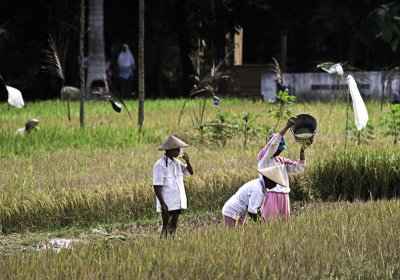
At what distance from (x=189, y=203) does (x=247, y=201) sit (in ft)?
7.35

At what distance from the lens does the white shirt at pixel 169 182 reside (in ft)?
21.6

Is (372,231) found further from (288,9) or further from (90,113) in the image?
(288,9)

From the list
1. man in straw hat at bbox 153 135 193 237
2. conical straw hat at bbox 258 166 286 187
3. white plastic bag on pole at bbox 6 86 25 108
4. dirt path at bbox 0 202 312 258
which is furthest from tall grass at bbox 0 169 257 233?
white plastic bag on pole at bbox 6 86 25 108

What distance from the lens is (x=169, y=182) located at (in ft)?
21.8

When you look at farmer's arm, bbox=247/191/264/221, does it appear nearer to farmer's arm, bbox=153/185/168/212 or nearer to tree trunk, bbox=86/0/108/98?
farmer's arm, bbox=153/185/168/212

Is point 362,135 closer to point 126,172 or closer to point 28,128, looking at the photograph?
point 126,172

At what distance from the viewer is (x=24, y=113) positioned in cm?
1633

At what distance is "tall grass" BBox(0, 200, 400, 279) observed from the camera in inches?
184

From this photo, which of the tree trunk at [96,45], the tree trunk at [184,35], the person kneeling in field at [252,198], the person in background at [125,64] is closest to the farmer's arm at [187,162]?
the person kneeling in field at [252,198]

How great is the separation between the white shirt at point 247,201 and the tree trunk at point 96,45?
1313 centimetres

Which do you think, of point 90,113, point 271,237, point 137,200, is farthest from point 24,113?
point 271,237

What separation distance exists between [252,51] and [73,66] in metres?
14.3

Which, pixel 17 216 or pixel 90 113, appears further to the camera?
pixel 90 113

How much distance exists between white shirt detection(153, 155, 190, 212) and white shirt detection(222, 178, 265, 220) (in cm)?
46
